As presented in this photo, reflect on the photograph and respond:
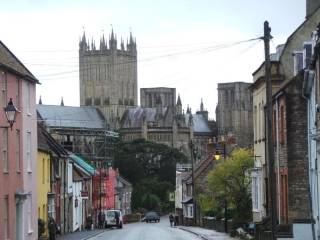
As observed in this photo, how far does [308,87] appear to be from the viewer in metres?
31.7

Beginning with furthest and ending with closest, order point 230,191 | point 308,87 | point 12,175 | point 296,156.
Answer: point 230,191
point 12,175
point 296,156
point 308,87

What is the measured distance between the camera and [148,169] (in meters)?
182

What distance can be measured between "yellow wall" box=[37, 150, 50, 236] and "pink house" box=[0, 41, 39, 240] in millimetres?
5126

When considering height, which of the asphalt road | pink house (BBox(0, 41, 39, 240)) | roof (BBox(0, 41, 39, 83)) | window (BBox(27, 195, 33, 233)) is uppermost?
roof (BBox(0, 41, 39, 83))

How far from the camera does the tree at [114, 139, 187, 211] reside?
525 ft

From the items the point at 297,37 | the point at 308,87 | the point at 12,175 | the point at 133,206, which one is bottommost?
the point at 133,206

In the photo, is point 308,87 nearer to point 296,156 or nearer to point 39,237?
point 296,156

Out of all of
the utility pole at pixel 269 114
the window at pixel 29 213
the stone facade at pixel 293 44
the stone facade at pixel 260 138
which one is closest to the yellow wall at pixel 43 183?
the window at pixel 29 213

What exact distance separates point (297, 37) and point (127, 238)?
17.9 m

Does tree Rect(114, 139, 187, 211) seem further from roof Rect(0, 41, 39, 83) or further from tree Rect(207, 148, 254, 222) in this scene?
roof Rect(0, 41, 39, 83)

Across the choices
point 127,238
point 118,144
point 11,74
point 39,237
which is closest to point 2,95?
point 11,74

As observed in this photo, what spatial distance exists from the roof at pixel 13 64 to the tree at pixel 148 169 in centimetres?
11511

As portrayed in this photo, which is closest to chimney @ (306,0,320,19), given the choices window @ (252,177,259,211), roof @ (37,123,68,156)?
window @ (252,177,259,211)

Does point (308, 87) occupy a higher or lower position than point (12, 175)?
higher
